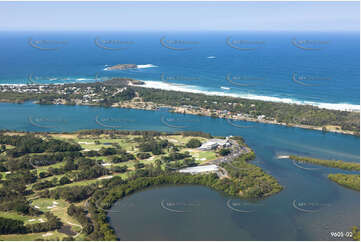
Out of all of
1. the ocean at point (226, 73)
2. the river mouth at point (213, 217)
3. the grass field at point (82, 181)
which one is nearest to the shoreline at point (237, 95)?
the ocean at point (226, 73)

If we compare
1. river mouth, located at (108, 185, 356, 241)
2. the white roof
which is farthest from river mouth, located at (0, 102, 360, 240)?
the white roof

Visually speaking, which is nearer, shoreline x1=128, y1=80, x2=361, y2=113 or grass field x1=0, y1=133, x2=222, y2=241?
grass field x1=0, y1=133, x2=222, y2=241

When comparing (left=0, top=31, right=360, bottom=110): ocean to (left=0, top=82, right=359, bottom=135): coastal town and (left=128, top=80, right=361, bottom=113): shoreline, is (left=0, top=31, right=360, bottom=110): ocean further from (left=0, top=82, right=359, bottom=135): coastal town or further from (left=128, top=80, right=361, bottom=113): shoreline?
(left=0, top=82, right=359, bottom=135): coastal town

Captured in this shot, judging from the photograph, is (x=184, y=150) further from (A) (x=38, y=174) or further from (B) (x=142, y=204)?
(A) (x=38, y=174)

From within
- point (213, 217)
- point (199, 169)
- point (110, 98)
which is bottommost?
point (213, 217)

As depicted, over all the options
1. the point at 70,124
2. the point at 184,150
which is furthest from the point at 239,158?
the point at 70,124

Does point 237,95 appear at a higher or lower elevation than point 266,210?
higher

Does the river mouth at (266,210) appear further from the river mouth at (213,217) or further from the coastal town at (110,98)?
the coastal town at (110,98)

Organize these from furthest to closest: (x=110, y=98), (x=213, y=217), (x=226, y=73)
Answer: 1. (x=226, y=73)
2. (x=110, y=98)
3. (x=213, y=217)

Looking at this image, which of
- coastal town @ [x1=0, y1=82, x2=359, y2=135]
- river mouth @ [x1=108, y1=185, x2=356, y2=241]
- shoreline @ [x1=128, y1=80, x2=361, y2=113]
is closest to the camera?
river mouth @ [x1=108, y1=185, x2=356, y2=241]

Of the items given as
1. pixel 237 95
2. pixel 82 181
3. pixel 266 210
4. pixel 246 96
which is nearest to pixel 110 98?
pixel 237 95

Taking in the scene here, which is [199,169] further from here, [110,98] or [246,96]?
[246,96]

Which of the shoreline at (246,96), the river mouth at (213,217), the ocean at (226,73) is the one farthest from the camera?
the ocean at (226,73)
